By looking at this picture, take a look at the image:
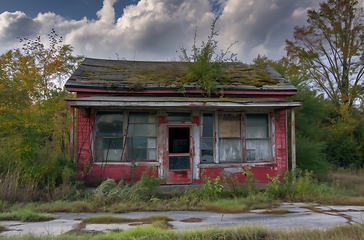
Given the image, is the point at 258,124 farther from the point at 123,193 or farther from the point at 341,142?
the point at 341,142

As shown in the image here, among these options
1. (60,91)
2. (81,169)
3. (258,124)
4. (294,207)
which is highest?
(60,91)

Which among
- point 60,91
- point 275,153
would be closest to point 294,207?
point 275,153

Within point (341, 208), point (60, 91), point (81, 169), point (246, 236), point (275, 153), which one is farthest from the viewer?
point (60, 91)

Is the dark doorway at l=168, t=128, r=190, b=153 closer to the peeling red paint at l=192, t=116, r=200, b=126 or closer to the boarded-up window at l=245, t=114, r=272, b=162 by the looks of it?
the peeling red paint at l=192, t=116, r=200, b=126

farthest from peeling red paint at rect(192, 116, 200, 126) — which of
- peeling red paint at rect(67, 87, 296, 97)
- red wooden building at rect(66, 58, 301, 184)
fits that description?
peeling red paint at rect(67, 87, 296, 97)

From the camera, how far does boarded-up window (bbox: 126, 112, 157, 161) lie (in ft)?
34.8

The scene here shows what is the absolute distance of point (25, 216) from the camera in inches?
271

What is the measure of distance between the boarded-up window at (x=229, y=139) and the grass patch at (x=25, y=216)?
586cm

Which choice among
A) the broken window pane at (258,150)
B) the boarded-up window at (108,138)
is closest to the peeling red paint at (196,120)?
the broken window pane at (258,150)

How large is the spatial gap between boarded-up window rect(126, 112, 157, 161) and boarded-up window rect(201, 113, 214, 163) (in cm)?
161

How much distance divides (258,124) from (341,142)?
462 inches

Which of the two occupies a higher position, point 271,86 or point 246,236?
point 271,86

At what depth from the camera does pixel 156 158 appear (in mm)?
10625

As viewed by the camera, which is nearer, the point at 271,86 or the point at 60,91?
the point at 271,86
